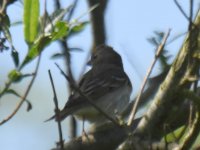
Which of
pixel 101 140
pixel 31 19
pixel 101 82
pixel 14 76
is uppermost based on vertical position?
pixel 31 19

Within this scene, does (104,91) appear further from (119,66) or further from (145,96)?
(145,96)

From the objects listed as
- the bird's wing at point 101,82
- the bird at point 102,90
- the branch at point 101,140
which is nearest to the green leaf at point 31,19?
the branch at point 101,140

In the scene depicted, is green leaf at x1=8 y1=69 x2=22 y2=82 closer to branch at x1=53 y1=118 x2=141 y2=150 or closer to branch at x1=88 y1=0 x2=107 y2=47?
branch at x1=53 y1=118 x2=141 y2=150

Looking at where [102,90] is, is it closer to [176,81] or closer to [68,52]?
[68,52]

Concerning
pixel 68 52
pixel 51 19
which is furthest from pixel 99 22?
pixel 51 19

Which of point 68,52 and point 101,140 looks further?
point 101,140

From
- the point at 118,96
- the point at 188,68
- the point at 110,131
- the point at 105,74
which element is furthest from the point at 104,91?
the point at 188,68
